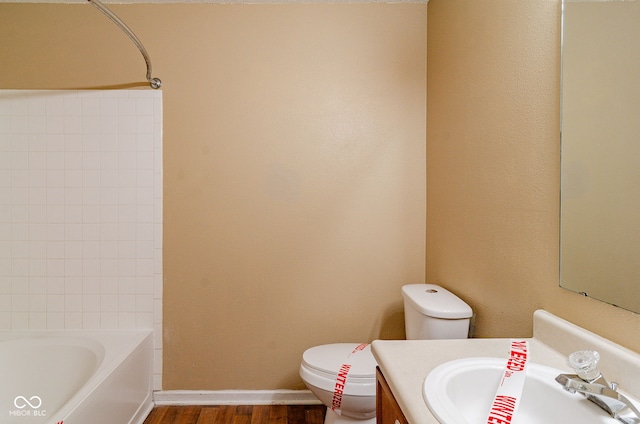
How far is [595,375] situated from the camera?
778mm

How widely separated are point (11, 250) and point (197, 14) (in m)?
1.75

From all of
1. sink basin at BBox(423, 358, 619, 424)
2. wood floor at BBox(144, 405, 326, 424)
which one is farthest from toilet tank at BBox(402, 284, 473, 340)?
wood floor at BBox(144, 405, 326, 424)

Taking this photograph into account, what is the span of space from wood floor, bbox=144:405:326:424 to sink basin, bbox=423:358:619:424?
1.35 meters

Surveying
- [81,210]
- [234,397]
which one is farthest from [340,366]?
[81,210]

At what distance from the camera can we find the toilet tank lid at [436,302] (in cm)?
155

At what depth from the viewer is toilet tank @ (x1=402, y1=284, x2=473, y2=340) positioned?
1.56 metres

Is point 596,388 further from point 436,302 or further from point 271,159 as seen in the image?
point 271,159

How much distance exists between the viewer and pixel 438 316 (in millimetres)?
1566

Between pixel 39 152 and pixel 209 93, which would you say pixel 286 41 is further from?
pixel 39 152

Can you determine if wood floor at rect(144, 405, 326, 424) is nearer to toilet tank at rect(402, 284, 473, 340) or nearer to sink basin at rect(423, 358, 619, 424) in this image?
toilet tank at rect(402, 284, 473, 340)

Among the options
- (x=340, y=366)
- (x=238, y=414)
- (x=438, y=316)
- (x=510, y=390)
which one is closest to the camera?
(x=510, y=390)

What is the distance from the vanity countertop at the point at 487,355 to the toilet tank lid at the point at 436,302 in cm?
39

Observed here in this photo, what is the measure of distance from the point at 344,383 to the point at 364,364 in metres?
0.14

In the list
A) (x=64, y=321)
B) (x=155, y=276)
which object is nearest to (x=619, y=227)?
(x=155, y=276)
